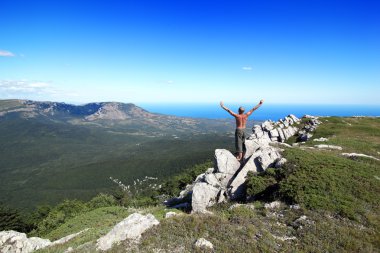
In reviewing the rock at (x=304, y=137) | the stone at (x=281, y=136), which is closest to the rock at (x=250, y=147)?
the rock at (x=304, y=137)

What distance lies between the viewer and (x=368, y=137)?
49594 mm

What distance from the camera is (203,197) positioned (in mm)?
22359

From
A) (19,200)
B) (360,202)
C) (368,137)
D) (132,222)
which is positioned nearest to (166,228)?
(132,222)

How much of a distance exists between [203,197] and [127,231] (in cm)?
908

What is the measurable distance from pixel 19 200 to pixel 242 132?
206979mm

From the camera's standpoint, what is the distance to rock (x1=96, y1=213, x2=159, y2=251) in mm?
14375

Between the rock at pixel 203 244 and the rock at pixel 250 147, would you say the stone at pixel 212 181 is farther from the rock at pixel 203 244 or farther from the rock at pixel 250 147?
the rock at pixel 203 244

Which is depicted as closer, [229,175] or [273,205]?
[273,205]

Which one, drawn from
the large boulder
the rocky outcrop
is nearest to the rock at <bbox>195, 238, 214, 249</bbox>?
the rocky outcrop

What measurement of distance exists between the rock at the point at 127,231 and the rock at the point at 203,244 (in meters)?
3.92

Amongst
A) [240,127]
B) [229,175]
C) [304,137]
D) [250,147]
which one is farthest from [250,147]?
[304,137]

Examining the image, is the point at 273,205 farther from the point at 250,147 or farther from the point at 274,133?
the point at 274,133

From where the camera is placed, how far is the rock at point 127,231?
47.2 ft

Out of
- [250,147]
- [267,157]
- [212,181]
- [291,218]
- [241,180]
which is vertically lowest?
[212,181]
